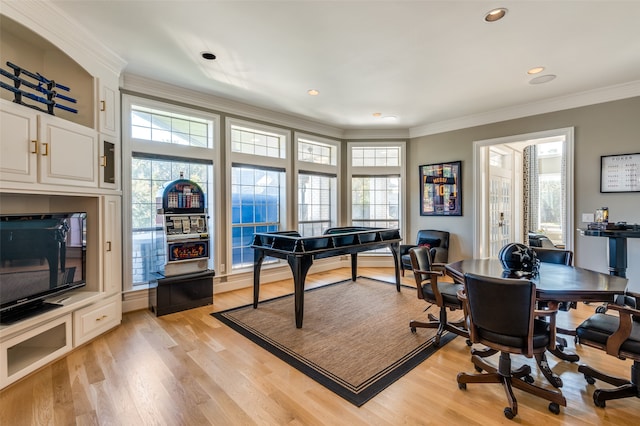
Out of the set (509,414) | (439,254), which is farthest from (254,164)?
(509,414)

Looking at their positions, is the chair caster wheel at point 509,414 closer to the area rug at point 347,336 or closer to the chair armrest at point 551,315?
the chair armrest at point 551,315

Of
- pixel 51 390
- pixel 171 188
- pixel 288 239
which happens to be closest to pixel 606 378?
pixel 288 239

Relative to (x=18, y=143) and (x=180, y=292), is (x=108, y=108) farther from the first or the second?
(x=180, y=292)

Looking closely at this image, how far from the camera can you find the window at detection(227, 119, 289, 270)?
4770mm

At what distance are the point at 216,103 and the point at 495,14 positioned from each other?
11.7 ft

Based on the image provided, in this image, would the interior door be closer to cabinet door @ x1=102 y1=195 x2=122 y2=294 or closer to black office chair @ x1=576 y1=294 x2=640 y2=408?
black office chair @ x1=576 y1=294 x2=640 y2=408

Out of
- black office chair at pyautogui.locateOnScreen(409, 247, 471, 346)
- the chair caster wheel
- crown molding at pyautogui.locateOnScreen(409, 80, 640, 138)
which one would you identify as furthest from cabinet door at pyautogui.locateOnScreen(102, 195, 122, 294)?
crown molding at pyautogui.locateOnScreen(409, 80, 640, 138)

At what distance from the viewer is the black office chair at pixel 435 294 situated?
2.77 m

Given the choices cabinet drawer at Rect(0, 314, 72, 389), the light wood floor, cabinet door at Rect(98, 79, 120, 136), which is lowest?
the light wood floor

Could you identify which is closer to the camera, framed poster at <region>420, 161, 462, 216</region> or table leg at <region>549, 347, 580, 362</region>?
table leg at <region>549, 347, 580, 362</region>

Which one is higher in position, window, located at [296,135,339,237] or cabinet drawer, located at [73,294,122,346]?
window, located at [296,135,339,237]

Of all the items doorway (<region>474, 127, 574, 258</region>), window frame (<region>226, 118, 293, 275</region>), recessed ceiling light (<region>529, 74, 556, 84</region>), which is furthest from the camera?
window frame (<region>226, 118, 293, 275</region>)

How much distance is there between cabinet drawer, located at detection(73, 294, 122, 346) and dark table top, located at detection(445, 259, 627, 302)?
3423 mm

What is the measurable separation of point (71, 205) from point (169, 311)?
157cm
